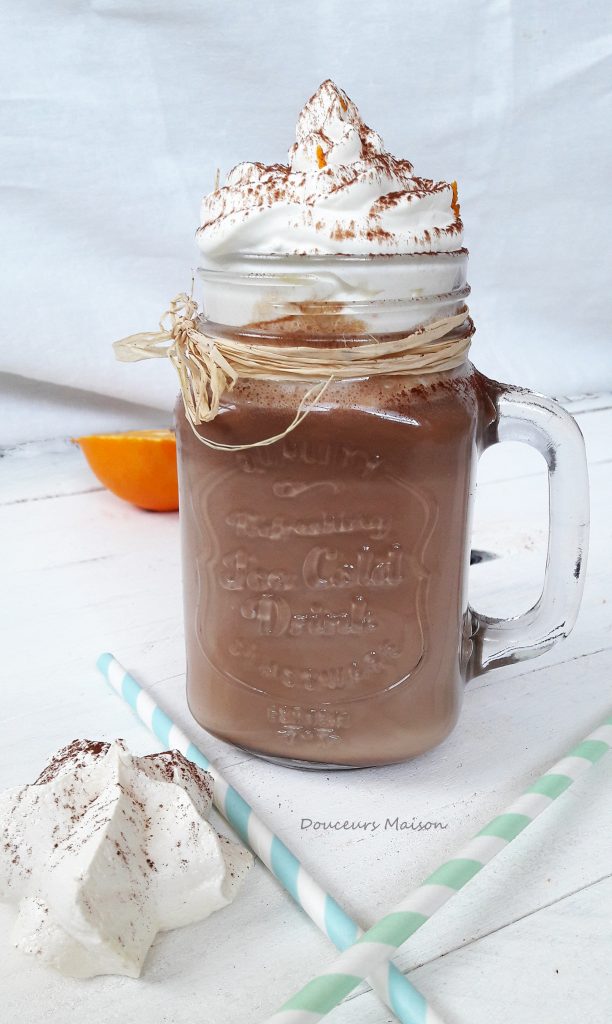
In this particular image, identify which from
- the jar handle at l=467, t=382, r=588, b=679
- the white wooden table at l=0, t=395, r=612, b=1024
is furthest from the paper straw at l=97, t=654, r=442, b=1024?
the jar handle at l=467, t=382, r=588, b=679

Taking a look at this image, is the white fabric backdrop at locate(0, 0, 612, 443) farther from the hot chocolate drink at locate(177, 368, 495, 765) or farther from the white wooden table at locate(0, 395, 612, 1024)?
the hot chocolate drink at locate(177, 368, 495, 765)

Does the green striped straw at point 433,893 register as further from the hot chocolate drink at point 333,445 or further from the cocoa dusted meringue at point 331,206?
the cocoa dusted meringue at point 331,206

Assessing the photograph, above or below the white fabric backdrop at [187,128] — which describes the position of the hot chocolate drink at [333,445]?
below

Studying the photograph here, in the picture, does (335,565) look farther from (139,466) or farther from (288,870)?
(139,466)

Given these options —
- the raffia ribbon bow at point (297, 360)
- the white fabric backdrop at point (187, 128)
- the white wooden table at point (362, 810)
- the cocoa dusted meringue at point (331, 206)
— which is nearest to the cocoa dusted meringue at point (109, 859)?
the white wooden table at point (362, 810)

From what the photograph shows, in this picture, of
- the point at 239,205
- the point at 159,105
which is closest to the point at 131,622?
the point at 239,205

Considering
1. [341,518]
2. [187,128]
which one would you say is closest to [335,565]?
[341,518]
